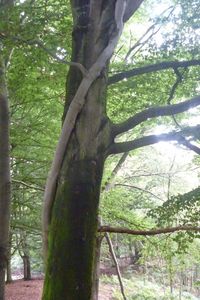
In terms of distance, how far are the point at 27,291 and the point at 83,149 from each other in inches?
408

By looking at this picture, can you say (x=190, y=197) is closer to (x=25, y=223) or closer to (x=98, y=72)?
(x=98, y=72)

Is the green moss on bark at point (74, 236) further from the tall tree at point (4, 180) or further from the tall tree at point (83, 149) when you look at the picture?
the tall tree at point (4, 180)

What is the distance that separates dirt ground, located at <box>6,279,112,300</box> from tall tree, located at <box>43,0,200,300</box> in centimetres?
887

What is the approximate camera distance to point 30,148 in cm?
686

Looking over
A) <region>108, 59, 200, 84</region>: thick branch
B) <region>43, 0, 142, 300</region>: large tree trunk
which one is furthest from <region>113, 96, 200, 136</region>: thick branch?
<region>108, 59, 200, 84</region>: thick branch

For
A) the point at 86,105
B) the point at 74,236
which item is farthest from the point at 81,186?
the point at 86,105

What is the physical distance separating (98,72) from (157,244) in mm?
4183

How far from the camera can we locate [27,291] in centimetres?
1154

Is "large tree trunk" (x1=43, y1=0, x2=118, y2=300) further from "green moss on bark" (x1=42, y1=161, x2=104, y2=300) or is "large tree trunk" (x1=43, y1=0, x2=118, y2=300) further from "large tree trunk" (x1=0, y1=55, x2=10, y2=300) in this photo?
"large tree trunk" (x1=0, y1=55, x2=10, y2=300)

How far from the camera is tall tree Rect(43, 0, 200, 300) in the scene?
251 centimetres

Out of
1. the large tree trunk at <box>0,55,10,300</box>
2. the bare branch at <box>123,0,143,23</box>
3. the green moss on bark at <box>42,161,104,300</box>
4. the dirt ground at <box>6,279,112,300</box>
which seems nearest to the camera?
the green moss on bark at <box>42,161,104,300</box>

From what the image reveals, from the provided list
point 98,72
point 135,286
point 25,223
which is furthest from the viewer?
point 135,286

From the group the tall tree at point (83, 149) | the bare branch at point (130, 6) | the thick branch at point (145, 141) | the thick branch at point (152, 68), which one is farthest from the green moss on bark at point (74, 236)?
the bare branch at point (130, 6)

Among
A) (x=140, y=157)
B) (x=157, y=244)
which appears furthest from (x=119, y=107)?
(x=140, y=157)
